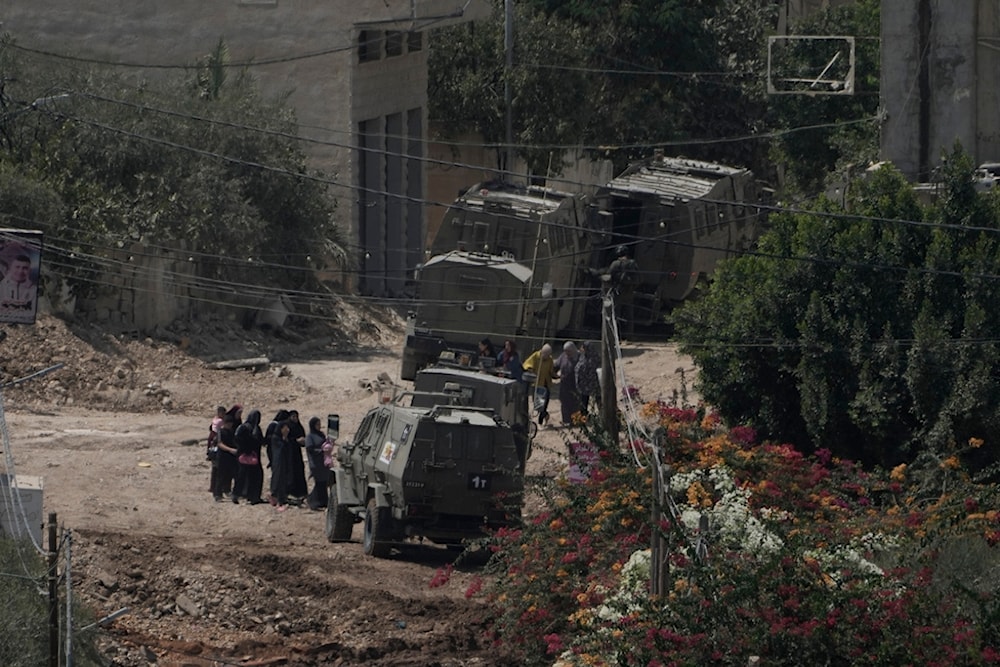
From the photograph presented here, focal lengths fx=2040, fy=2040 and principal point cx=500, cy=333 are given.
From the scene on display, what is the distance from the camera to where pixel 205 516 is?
→ 23.5 meters

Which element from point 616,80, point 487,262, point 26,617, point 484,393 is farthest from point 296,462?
point 616,80

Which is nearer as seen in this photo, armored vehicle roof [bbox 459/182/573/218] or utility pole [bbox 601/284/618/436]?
utility pole [bbox 601/284/618/436]

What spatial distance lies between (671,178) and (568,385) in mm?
9770

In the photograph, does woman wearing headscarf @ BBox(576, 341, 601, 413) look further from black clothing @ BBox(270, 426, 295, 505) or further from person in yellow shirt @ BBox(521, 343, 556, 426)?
black clothing @ BBox(270, 426, 295, 505)

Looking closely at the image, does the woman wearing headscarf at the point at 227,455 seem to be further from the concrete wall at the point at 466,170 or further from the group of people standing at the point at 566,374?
the concrete wall at the point at 466,170

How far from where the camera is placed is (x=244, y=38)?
3978cm

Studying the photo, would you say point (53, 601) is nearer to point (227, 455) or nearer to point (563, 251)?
point (227, 455)

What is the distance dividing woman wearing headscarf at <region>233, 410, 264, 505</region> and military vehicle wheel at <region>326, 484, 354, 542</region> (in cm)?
144

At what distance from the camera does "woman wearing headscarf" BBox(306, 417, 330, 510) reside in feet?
78.5

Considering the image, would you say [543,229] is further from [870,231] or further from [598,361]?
[870,231]

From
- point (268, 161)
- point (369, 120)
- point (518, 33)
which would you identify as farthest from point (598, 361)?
point (518, 33)

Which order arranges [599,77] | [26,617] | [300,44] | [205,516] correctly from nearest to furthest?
[26,617]
[205,516]
[300,44]
[599,77]

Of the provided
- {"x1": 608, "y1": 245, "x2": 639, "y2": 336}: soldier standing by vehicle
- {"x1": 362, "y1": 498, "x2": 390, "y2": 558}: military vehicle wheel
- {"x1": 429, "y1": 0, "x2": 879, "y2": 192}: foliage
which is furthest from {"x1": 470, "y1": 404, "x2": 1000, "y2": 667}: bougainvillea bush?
{"x1": 429, "y1": 0, "x2": 879, "y2": 192}: foliage

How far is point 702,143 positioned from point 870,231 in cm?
2308
